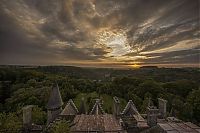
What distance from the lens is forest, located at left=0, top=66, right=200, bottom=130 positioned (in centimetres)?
2072

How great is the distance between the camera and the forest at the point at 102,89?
68.0 feet

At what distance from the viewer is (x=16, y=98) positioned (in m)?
25.6

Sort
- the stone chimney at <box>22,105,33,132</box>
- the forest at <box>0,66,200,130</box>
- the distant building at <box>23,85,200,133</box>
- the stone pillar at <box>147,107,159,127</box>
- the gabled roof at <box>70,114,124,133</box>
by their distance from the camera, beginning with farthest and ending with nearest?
the forest at <box>0,66,200,130</box>
the stone chimney at <box>22,105,33,132</box>
the gabled roof at <box>70,114,124,133</box>
the stone pillar at <box>147,107,159,127</box>
the distant building at <box>23,85,200,133</box>

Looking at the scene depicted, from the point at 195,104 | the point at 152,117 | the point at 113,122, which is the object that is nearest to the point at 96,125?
the point at 113,122

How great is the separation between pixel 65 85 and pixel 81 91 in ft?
11.4

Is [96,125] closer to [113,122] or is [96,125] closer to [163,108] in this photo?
[113,122]

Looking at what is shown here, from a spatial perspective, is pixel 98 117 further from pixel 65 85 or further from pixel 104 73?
pixel 104 73

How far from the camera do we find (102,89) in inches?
1225

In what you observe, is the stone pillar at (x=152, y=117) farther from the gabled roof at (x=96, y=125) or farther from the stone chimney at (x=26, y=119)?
the stone chimney at (x=26, y=119)

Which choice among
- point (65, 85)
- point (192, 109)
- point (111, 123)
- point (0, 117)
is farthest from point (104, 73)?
point (111, 123)

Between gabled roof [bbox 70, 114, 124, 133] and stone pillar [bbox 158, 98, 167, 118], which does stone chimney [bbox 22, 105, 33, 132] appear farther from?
stone pillar [bbox 158, 98, 167, 118]

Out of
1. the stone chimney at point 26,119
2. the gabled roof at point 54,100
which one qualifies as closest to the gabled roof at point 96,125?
the gabled roof at point 54,100

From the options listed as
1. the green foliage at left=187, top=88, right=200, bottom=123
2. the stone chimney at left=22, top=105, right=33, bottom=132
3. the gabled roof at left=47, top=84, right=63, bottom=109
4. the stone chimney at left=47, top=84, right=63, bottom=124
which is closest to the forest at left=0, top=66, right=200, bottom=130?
the green foliage at left=187, top=88, right=200, bottom=123

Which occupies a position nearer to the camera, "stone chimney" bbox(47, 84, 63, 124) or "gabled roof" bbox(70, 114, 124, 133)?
"gabled roof" bbox(70, 114, 124, 133)
